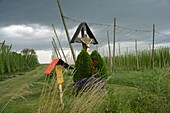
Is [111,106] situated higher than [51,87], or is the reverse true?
[51,87]

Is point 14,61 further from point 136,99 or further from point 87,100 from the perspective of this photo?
point 87,100

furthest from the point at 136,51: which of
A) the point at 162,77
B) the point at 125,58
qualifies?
the point at 162,77

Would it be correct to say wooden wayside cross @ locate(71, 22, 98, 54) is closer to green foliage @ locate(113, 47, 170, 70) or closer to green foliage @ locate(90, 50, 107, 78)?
green foliage @ locate(90, 50, 107, 78)

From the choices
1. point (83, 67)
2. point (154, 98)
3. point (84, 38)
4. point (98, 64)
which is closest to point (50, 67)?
point (154, 98)

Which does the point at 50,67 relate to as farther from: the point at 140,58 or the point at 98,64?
the point at 140,58

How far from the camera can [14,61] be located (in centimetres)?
1989

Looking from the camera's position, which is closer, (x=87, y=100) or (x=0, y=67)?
(x=87, y=100)

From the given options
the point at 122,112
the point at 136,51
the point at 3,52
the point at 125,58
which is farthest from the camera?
the point at 3,52

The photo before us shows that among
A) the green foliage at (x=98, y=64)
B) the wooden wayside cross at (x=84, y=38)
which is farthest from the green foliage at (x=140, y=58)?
the green foliage at (x=98, y=64)

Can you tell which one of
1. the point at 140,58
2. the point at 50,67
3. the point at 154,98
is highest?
the point at 50,67

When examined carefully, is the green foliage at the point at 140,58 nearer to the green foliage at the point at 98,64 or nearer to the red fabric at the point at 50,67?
the green foliage at the point at 98,64

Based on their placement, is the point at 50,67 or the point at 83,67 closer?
the point at 50,67

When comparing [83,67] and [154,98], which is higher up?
[83,67]

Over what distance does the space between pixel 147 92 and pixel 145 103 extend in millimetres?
259
